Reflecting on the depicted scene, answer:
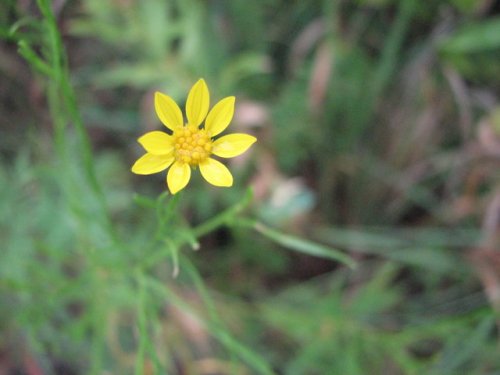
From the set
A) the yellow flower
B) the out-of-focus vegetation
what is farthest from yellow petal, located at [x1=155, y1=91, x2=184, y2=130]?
the out-of-focus vegetation

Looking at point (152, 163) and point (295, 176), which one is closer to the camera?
point (152, 163)

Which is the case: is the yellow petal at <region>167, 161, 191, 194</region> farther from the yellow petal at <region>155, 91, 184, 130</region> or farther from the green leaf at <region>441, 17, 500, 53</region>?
the green leaf at <region>441, 17, 500, 53</region>

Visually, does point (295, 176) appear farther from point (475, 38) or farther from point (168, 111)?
point (168, 111)

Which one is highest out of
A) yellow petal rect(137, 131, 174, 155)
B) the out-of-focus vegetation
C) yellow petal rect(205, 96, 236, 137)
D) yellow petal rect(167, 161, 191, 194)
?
the out-of-focus vegetation

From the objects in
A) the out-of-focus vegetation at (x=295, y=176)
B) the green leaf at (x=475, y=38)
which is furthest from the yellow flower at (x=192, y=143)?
the green leaf at (x=475, y=38)

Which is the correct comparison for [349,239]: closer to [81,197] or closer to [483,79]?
[483,79]

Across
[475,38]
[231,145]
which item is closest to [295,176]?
[475,38]

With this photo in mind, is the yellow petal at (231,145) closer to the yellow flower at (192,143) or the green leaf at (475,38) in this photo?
the yellow flower at (192,143)
